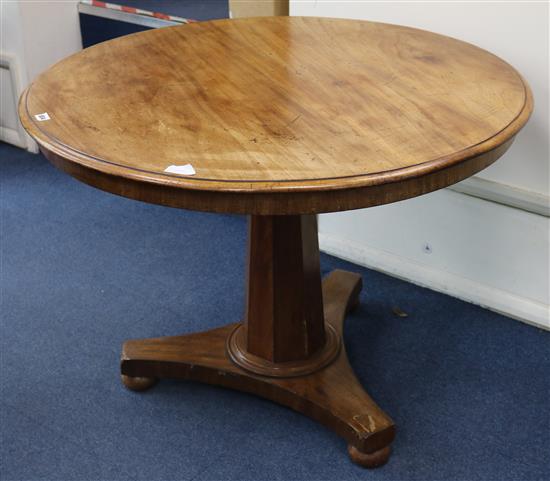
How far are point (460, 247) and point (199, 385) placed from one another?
76cm

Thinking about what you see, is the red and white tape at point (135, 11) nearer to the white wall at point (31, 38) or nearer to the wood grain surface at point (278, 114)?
the white wall at point (31, 38)

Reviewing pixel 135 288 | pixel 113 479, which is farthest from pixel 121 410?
pixel 135 288

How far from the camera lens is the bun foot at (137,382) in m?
1.83

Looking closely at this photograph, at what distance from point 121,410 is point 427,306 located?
0.82m

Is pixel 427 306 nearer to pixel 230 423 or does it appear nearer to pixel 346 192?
pixel 230 423

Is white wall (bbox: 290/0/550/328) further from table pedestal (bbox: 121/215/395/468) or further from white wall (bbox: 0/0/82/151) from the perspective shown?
white wall (bbox: 0/0/82/151)

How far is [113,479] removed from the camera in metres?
1.61

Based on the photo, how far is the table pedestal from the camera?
64.3 inches

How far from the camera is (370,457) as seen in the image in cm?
161

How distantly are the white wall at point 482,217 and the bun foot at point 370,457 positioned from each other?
63 centimetres

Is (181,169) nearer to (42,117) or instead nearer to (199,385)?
(42,117)

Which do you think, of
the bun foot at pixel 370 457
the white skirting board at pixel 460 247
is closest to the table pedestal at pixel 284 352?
the bun foot at pixel 370 457

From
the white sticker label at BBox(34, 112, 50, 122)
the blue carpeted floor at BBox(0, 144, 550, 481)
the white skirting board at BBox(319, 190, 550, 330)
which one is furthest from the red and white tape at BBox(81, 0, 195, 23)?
the white sticker label at BBox(34, 112, 50, 122)

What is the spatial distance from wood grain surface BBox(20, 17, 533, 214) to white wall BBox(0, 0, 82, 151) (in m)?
1.22
